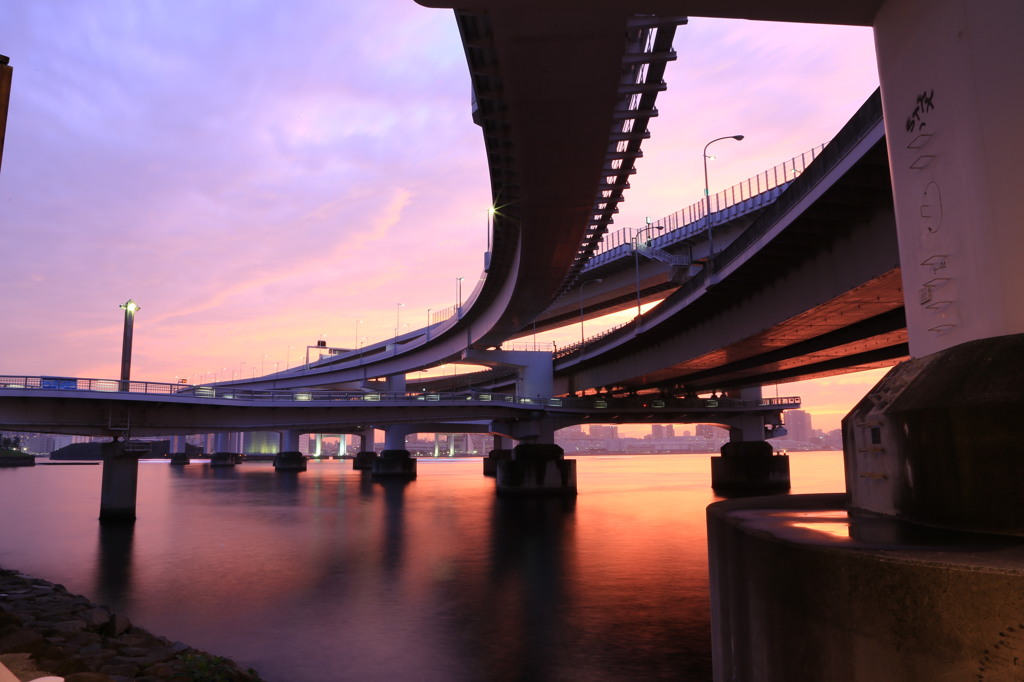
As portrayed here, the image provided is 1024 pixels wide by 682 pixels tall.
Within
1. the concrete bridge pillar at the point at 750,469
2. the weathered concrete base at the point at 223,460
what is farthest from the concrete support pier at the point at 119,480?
the weathered concrete base at the point at 223,460

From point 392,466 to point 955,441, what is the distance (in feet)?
349

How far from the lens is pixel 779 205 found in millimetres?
23219

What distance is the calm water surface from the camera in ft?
54.3

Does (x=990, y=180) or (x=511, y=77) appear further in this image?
(x=511, y=77)

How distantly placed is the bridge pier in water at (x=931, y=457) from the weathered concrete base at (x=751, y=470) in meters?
73.8

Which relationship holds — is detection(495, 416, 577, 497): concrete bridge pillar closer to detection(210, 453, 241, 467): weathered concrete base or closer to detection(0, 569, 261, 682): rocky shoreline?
detection(0, 569, 261, 682): rocky shoreline

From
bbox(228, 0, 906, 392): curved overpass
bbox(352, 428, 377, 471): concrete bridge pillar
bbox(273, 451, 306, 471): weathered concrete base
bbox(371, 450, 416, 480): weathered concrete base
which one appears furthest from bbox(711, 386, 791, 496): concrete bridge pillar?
bbox(273, 451, 306, 471): weathered concrete base

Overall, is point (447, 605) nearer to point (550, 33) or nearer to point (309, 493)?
point (550, 33)

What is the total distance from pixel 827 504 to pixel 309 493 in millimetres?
73789

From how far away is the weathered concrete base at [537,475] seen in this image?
221 ft

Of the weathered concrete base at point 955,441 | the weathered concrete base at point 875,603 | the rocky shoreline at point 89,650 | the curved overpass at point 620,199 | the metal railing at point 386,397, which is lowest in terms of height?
the rocky shoreline at point 89,650

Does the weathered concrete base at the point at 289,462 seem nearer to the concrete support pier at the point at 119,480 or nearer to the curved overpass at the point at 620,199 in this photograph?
the concrete support pier at the point at 119,480

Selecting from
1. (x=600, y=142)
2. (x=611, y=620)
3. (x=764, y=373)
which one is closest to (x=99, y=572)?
(x=611, y=620)

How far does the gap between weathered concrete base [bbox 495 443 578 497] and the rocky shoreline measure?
48795 mm
